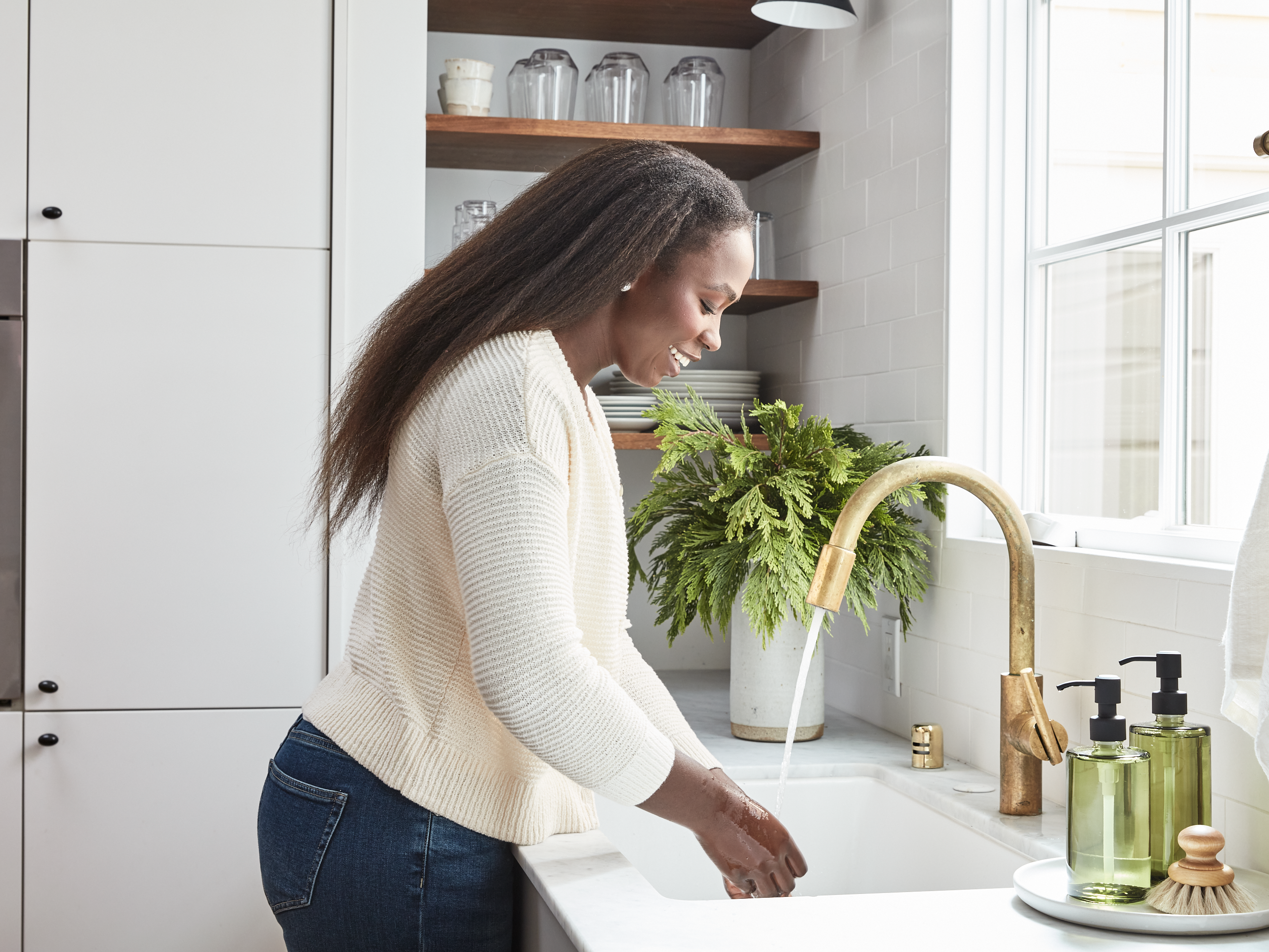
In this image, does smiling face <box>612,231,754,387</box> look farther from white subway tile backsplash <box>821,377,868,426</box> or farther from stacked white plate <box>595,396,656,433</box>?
stacked white plate <box>595,396,656,433</box>

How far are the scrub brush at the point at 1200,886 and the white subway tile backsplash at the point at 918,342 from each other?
1042 mm

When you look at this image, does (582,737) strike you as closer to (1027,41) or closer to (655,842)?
(655,842)

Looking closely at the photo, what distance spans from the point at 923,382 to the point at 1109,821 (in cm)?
106

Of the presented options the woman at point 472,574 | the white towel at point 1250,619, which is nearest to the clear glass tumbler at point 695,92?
the woman at point 472,574

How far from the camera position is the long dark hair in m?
1.11

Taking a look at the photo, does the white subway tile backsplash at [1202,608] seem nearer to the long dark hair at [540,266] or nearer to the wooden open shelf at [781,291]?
the long dark hair at [540,266]

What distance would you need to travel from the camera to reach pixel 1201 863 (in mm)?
1005

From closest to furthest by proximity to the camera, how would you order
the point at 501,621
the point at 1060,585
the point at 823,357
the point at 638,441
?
1. the point at 501,621
2. the point at 1060,585
3. the point at 638,441
4. the point at 823,357

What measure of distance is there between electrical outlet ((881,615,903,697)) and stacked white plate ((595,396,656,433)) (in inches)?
25.3

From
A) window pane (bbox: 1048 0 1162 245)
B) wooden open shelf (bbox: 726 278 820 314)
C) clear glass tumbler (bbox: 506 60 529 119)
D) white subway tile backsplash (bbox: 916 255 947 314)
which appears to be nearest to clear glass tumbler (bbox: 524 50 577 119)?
clear glass tumbler (bbox: 506 60 529 119)

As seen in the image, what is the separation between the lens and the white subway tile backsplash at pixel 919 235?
6.40 feet

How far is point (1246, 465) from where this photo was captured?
1462 millimetres

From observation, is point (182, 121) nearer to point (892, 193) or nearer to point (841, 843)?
point (892, 193)

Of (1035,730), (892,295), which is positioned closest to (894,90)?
(892,295)
